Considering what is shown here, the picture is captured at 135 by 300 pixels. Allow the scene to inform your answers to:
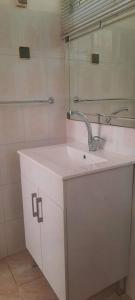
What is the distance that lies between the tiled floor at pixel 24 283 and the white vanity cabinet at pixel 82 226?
0.65 feet

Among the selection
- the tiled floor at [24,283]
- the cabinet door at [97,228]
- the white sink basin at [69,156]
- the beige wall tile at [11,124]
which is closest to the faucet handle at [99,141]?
the white sink basin at [69,156]

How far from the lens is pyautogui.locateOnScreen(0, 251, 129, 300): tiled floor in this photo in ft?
4.66

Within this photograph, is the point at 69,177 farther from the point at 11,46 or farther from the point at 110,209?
the point at 11,46

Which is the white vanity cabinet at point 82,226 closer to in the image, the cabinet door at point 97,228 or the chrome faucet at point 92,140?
the cabinet door at point 97,228

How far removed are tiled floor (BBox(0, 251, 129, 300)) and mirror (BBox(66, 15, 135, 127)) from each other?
114 cm

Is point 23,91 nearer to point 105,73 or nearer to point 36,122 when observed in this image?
point 36,122

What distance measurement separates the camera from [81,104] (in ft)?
5.72

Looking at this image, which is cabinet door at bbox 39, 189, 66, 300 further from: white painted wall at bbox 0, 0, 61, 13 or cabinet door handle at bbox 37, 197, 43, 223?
white painted wall at bbox 0, 0, 61, 13

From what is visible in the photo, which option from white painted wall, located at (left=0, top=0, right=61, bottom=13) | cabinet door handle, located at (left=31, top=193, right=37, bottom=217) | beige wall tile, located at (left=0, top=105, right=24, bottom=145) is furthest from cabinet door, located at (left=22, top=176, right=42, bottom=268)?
white painted wall, located at (left=0, top=0, right=61, bottom=13)

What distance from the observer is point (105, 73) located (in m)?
1.52

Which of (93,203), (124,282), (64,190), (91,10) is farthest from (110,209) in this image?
(91,10)

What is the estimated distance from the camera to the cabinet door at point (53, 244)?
1.11 meters

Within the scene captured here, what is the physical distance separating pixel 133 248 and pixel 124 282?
0.28 meters

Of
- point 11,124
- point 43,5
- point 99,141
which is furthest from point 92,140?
point 43,5
